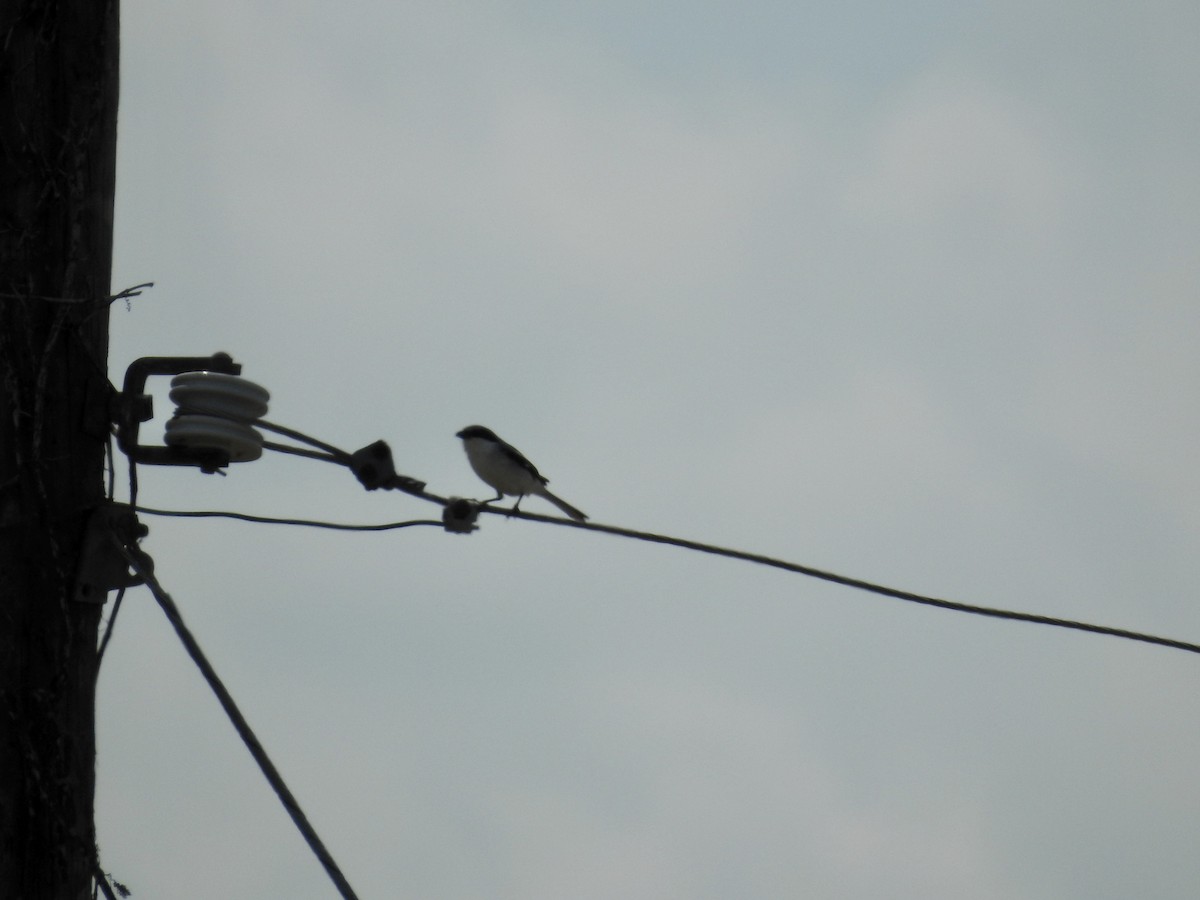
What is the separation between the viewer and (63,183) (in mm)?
5117

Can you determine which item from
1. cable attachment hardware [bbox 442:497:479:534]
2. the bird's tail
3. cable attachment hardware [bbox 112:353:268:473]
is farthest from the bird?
cable attachment hardware [bbox 112:353:268:473]

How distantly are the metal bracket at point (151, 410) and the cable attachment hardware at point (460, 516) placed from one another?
891mm

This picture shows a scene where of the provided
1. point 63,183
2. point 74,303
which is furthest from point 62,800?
point 63,183

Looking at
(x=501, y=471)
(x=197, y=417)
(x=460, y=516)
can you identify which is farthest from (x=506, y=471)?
(x=197, y=417)

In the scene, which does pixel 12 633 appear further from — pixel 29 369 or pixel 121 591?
pixel 29 369

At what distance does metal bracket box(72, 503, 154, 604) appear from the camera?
5145mm

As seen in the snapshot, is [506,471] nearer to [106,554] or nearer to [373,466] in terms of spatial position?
[373,466]

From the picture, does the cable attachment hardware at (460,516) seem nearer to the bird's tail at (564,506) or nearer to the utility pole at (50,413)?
the utility pole at (50,413)

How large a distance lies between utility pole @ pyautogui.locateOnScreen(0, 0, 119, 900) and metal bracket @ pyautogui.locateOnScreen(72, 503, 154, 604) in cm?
3

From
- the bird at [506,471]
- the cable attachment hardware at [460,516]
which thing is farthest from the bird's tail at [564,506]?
the cable attachment hardware at [460,516]

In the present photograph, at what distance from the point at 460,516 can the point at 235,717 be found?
1.38m

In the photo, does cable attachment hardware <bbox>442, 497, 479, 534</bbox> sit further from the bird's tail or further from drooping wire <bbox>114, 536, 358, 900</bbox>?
the bird's tail

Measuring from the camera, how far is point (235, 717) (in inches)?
194

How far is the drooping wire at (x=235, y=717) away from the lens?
4.60m
